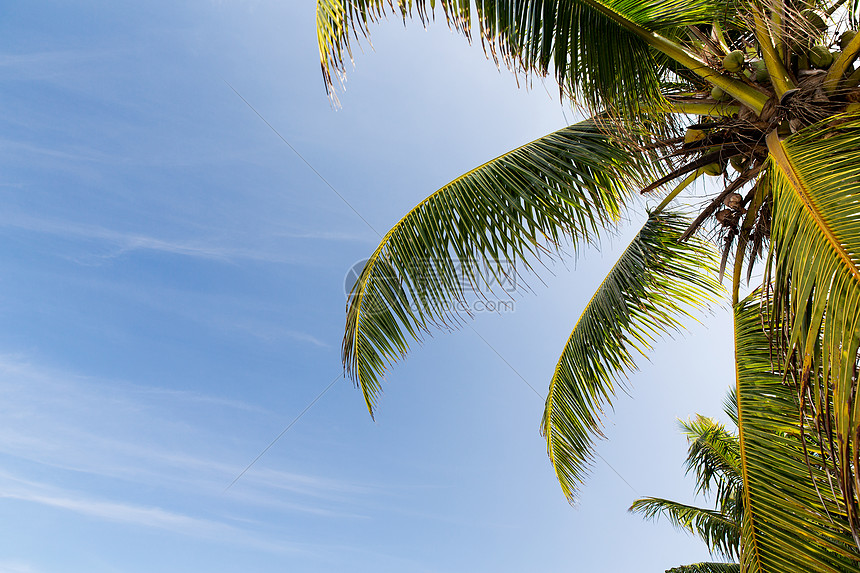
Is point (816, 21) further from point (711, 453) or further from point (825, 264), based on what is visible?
point (711, 453)

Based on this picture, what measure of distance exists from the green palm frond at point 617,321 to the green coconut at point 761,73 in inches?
78.7

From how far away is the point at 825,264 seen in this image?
1699mm

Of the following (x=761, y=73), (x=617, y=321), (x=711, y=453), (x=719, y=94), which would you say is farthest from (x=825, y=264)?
(x=711, y=453)

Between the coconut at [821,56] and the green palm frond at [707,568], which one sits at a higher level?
the coconut at [821,56]

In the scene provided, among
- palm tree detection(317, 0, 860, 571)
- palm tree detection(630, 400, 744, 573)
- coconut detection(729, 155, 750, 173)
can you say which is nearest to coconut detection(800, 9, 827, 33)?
palm tree detection(317, 0, 860, 571)

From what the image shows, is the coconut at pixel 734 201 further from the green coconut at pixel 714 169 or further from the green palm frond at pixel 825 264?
the green palm frond at pixel 825 264

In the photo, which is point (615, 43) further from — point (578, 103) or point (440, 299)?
point (440, 299)

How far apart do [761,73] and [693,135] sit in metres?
0.50

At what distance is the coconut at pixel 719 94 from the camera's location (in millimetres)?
2639

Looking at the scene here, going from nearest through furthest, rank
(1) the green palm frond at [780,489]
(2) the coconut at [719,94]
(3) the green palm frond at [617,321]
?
(1) the green palm frond at [780,489] < (2) the coconut at [719,94] < (3) the green palm frond at [617,321]

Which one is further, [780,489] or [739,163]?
[739,163]

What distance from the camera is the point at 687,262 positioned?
14.4 feet

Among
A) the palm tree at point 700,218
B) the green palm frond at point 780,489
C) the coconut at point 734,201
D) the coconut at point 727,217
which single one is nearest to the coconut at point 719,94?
the palm tree at point 700,218

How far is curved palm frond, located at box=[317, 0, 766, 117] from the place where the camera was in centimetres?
266
